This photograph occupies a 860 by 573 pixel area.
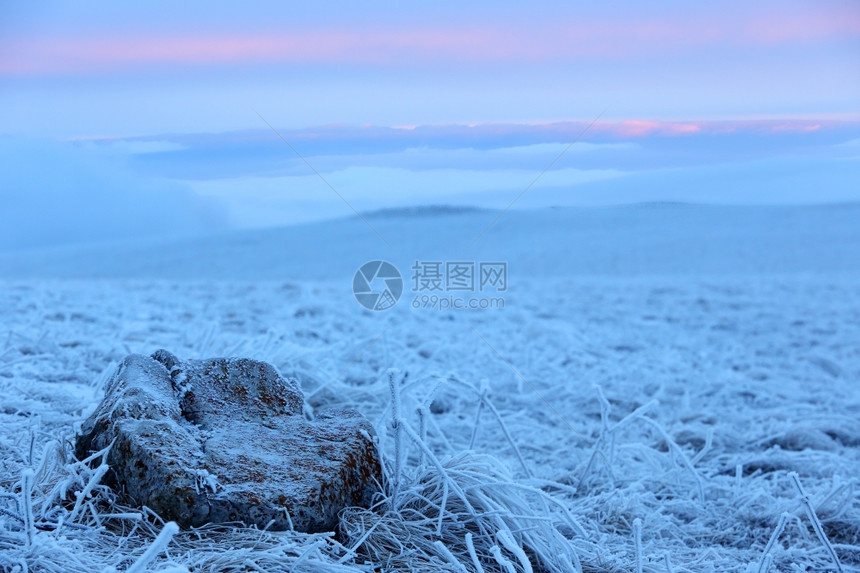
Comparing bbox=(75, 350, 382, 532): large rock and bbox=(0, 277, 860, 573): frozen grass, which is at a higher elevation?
bbox=(75, 350, 382, 532): large rock

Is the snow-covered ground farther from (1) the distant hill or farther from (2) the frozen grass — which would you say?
(1) the distant hill

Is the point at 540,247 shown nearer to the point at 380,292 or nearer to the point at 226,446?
the point at 380,292

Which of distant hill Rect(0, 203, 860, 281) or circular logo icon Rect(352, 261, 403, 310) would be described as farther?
distant hill Rect(0, 203, 860, 281)

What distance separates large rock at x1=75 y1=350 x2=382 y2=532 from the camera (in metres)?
1.35

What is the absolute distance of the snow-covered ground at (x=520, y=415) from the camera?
1385 mm

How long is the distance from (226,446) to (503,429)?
75 cm

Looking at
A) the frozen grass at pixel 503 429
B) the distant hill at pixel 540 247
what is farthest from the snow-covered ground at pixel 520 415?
the distant hill at pixel 540 247

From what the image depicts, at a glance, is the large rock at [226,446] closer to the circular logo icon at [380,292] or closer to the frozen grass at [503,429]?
the frozen grass at [503,429]

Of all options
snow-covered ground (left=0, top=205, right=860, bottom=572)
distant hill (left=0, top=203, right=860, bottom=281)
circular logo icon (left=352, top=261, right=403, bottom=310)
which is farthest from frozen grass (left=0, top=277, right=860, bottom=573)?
distant hill (left=0, top=203, right=860, bottom=281)

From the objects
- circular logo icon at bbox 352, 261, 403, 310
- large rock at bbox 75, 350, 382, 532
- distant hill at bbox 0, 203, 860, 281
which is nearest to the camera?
large rock at bbox 75, 350, 382, 532

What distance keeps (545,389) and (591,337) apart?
124 centimetres

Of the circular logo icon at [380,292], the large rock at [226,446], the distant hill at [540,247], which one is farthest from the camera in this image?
the distant hill at [540,247]

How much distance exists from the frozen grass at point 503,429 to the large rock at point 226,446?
5 cm

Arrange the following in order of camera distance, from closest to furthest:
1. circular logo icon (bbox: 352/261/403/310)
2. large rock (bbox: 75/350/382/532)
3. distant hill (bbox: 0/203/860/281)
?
large rock (bbox: 75/350/382/532) → circular logo icon (bbox: 352/261/403/310) → distant hill (bbox: 0/203/860/281)
